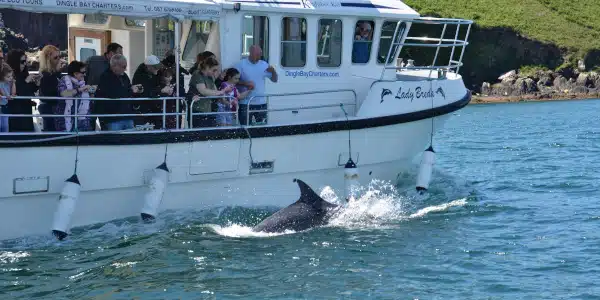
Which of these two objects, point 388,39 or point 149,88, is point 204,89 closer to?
point 149,88

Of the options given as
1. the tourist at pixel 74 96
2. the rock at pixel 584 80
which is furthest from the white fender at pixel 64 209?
the rock at pixel 584 80

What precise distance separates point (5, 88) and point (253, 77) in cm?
363

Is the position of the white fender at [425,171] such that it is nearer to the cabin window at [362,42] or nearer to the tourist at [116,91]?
the cabin window at [362,42]

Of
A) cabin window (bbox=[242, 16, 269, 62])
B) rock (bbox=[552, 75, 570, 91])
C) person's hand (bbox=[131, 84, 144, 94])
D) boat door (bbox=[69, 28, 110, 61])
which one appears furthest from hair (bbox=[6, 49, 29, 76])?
rock (bbox=[552, 75, 570, 91])

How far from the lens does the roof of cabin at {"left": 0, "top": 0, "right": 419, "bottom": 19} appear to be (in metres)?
12.2

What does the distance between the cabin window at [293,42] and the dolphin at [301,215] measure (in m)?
2.11

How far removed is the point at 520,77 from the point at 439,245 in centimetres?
3814

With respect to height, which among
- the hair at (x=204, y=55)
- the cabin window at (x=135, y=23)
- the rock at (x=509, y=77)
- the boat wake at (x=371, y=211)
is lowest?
the boat wake at (x=371, y=211)

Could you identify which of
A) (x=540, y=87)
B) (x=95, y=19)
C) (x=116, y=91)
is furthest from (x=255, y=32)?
(x=540, y=87)

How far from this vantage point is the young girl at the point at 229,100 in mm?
13695

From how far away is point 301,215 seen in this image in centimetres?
1341

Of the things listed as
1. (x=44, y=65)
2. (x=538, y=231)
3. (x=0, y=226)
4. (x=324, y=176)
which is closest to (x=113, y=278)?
(x=0, y=226)

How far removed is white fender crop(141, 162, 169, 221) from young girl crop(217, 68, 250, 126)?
1348 millimetres

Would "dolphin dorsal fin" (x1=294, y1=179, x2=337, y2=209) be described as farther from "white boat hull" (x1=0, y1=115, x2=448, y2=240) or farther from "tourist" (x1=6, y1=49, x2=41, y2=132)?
"tourist" (x1=6, y1=49, x2=41, y2=132)
